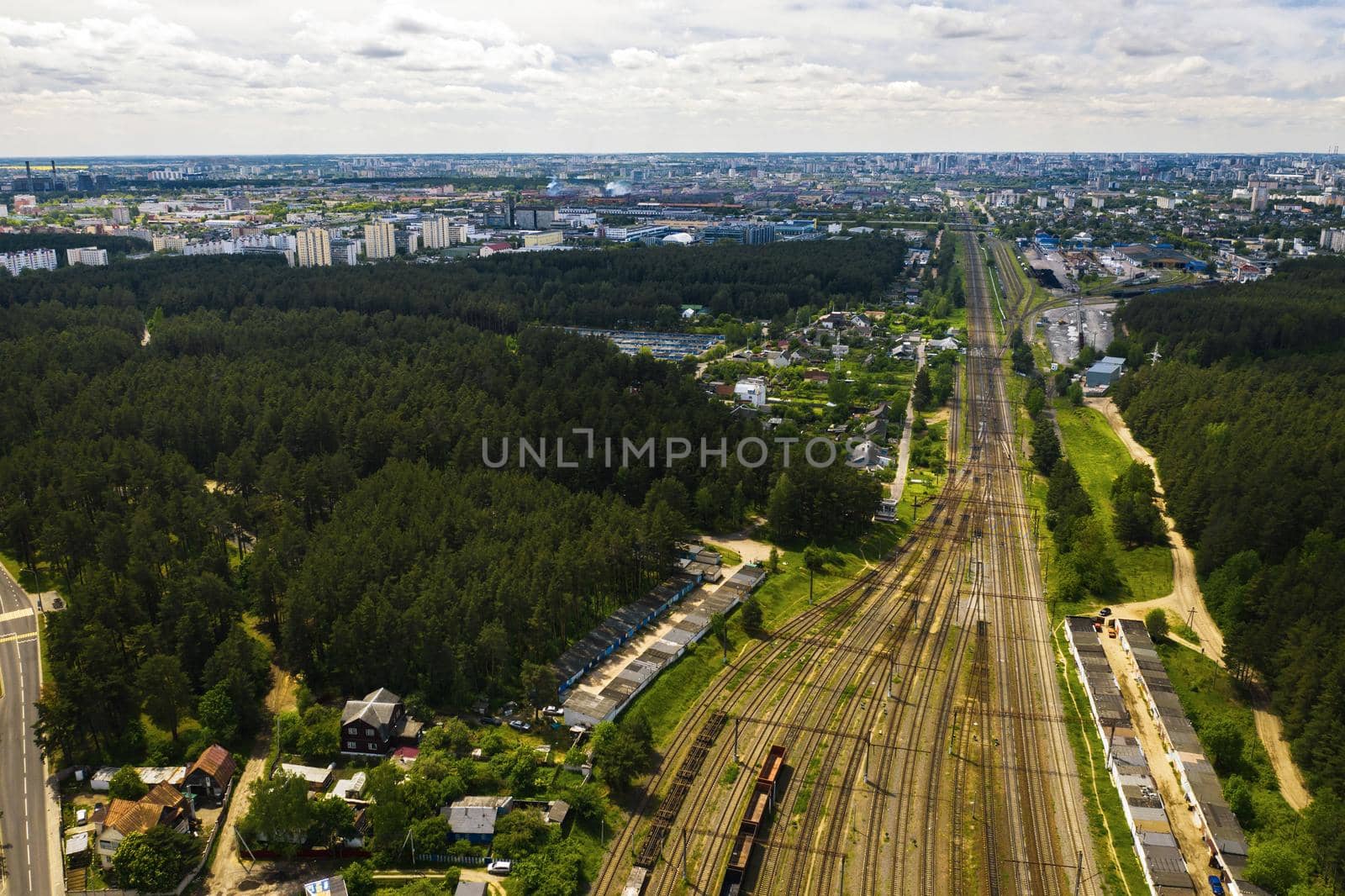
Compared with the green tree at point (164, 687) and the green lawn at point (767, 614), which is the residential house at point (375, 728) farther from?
the green lawn at point (767, 614)

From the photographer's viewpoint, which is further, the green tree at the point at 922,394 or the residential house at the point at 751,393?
the green tree at the point at 922,394

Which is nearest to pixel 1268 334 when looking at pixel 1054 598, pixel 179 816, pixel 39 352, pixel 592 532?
pixel 1054 598

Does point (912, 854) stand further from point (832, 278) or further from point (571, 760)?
point (832, 278)

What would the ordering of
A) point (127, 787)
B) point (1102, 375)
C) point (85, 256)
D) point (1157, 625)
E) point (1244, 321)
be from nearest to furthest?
1. point (127, 787)
2. point (1157, 625)
3. point (1102, 375)
4. point (1244, 321)
5. point (85, 256)

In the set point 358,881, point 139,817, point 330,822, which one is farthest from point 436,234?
point 358,881

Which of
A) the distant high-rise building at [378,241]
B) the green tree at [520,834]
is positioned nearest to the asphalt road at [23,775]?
the green tree at [520,834]

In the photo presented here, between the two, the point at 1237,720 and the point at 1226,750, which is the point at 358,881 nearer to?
the point at 1226,750
